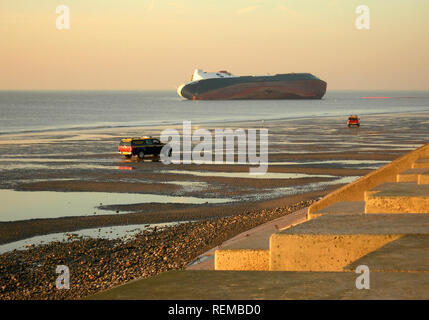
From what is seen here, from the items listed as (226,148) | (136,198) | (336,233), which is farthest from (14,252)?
(226,148)

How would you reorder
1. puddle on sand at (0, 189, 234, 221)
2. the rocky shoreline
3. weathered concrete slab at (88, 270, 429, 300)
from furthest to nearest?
1. puddle on sand at (0, 189, 234, 221)
2. the rocky shoreline
3. weathered concrete slab at (88, 270, 429, 300)

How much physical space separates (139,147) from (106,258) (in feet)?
86.1

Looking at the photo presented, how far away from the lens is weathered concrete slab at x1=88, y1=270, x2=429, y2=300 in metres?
4.50

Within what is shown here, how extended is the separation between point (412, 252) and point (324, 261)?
1.00 m

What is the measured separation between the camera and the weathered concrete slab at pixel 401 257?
5723 millimetres

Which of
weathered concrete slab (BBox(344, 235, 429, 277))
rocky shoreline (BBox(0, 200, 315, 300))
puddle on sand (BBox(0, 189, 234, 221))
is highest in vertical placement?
weathered concrete slab (BBox(344, 235, 429, 277))

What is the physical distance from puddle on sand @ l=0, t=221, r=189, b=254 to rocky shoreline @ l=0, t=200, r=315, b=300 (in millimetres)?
388

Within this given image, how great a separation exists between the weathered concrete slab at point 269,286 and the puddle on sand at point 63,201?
17.6 metres

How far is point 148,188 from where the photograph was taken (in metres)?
28.7

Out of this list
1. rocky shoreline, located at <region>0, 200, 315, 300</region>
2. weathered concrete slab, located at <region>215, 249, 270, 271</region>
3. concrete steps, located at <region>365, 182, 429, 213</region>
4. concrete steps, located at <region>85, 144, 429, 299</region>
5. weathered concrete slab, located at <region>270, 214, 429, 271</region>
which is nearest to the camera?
concrete steps, located at <region>85, 144, 429, 299</region>

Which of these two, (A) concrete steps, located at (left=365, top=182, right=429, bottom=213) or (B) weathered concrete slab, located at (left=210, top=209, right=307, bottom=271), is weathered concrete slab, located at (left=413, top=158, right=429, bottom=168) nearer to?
(A) concrete steps, located at (left=365, top=182, right=429, bottom=213)

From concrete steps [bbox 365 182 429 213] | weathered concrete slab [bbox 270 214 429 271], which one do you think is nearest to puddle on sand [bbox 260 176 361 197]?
concrete steps [bbox 365 182 429 213]

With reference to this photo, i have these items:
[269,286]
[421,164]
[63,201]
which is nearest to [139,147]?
[63,201]

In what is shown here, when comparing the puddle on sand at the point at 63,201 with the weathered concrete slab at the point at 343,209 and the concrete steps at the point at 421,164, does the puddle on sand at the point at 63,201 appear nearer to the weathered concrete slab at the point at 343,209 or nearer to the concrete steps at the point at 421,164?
the concrete steps at the point at 421,164
